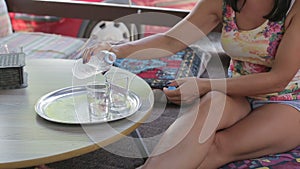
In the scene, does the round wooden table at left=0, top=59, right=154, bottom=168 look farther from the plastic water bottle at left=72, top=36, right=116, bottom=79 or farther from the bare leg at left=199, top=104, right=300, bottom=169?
the bare leg at left=199, top=104, right=300, bottom=169

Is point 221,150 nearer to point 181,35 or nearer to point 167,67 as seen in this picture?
point 181,35

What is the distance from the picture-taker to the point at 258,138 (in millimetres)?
1525

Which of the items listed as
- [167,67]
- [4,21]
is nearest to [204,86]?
[167,67]

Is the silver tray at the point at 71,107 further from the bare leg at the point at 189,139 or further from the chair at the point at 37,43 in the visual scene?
the chair at the point at 37,43

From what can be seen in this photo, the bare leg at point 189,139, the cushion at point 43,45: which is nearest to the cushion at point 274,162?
the bare leg at point 189,139

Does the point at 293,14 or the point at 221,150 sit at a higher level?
the point at 293,14

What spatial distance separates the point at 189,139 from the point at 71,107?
1.41ft

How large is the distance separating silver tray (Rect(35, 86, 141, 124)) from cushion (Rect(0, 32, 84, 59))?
1.15 meters

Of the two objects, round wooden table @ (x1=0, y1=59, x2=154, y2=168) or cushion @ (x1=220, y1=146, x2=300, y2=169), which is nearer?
round wooden table @ (x1=0, y1=59, x2=154, y2=168)

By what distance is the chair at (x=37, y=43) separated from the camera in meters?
2.83

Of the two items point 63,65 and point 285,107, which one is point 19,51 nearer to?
point 63,65

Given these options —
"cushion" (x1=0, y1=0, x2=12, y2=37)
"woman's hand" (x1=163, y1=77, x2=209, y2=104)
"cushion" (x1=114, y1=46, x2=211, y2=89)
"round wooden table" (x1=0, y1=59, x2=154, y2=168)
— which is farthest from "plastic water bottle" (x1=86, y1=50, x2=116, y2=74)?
"cushion" (x1=0, y1=0, x2=12, y2=37)

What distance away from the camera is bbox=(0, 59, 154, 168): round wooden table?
1228 millimetres

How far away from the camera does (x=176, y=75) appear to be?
2582mm
